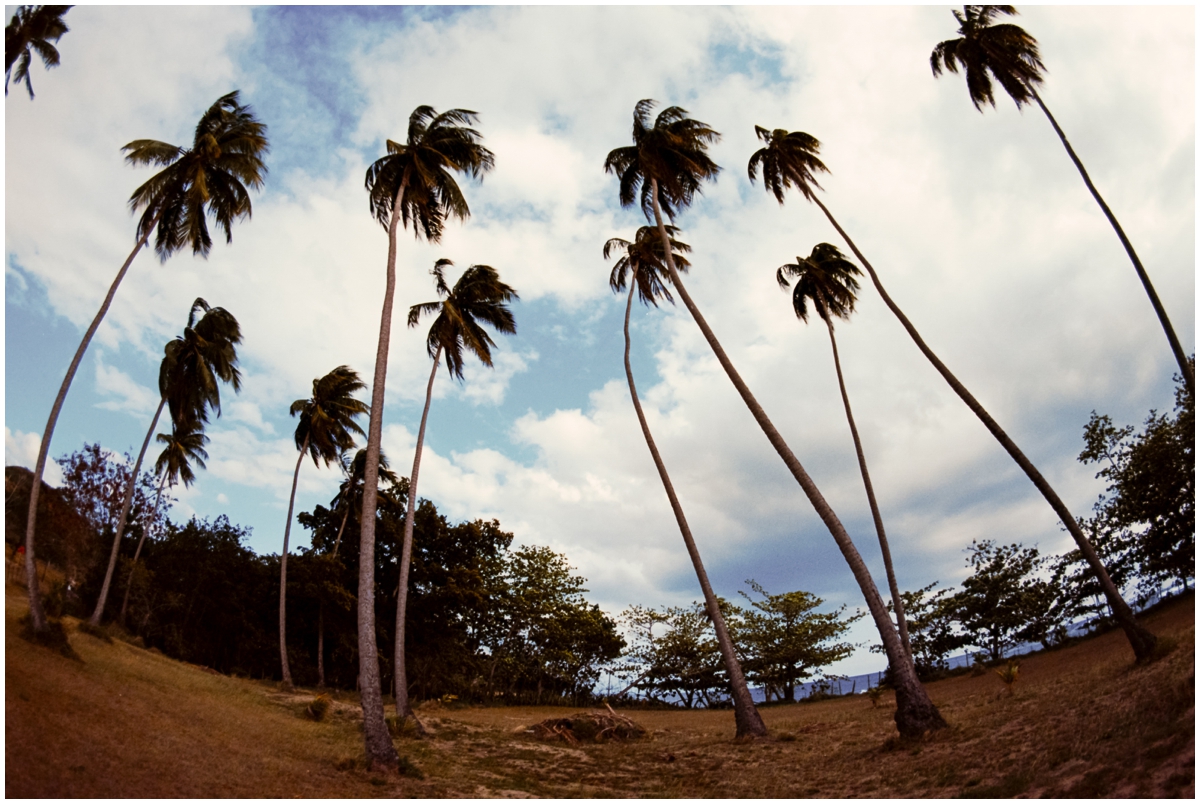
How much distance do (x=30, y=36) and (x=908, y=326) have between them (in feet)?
68.1

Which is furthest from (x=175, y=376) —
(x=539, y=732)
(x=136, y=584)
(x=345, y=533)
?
(x=539, y=732)

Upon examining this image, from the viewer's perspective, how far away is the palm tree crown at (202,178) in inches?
660

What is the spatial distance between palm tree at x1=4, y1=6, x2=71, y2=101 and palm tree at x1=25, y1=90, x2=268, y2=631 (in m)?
4.06

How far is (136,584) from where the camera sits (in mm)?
27859

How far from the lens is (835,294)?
23109 millimetres

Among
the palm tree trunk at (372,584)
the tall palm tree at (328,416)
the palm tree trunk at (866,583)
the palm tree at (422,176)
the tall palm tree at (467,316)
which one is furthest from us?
the tall palm tree at (328,416)

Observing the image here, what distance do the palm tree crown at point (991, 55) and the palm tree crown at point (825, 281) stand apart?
26.3 feet

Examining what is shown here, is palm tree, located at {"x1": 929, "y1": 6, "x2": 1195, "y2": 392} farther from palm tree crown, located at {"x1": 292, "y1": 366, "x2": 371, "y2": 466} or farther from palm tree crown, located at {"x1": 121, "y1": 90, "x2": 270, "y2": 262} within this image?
palm tree crown, located at {"x1": 292, "y1": 366, "x2": 371, "y2": 466}

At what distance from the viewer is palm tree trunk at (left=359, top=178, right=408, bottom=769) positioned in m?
11.3

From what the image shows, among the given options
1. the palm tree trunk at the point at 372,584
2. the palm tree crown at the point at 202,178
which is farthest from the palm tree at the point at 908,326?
the palm tree crown at the point at 202,178

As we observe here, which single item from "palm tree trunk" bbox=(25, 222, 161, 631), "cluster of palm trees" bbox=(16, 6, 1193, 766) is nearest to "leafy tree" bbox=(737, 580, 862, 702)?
"cluster of palm trees" bbox=(16, 6, 1193, 766)

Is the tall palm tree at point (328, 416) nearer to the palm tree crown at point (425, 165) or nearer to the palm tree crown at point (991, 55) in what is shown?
the palm tree crown at point (425, 165)

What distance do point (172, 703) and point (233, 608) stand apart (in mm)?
23165

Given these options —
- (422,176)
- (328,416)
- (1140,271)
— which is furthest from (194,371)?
(1140,271)
